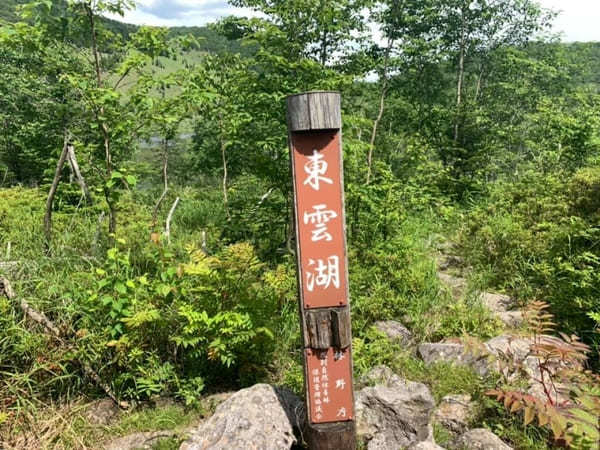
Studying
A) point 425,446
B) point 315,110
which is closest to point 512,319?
point 425,446

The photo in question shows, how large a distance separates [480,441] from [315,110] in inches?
91.7

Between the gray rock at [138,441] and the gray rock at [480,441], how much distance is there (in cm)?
199

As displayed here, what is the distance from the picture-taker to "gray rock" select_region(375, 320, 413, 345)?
3.86 meters

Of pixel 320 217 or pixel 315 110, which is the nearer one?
pixel 315 110

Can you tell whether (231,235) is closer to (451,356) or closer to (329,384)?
(451,356)

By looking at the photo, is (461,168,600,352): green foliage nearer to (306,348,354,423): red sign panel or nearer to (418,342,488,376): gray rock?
(418,342,488,376): gray rock

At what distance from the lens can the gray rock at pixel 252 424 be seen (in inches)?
93.0

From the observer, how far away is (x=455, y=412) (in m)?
2.95

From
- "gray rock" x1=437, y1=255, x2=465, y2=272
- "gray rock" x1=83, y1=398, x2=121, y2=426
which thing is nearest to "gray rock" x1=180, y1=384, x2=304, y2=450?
"gray rock" x1=83, y1=398, x2=121, y2=426

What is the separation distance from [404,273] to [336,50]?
3374mm

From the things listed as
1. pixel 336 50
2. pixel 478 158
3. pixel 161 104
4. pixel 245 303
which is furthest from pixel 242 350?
pixel 478 158

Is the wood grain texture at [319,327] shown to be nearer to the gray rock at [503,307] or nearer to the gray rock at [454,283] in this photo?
the gray rock at [503,307]

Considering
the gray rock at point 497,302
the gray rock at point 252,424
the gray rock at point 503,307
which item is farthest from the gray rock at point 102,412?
the gray rock at point 497,302

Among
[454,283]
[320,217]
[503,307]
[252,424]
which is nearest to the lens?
[320,217]
